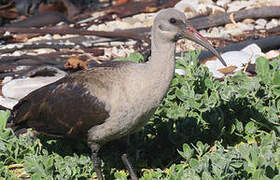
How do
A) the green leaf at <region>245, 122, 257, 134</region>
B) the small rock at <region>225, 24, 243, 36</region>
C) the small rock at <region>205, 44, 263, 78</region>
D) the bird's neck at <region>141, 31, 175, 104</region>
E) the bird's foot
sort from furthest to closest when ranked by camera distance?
the small rock at <region>225, 24, 243, 36</region> < the small rock at <region>205, 44, 263, 78</region> < the green leaf at <region>245, 122, 257, 134</region> < the bird's foot < the bird's neck at <region>141, 31, 175, 104</region>

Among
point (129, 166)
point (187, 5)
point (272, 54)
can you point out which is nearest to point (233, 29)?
point (187, 5)

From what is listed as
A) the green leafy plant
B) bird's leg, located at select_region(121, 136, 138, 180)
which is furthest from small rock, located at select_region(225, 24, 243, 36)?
bird's leg, located at select_region(121, 136, 138, 180)

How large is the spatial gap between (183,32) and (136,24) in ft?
15.6

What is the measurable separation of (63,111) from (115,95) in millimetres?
573

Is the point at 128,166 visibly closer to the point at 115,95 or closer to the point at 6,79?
the point at 115,95

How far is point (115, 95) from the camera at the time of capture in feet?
15.4

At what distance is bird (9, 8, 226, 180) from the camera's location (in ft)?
15.2

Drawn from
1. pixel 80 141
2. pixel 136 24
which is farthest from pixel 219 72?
pixel 136 24

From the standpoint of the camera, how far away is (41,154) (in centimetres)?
556

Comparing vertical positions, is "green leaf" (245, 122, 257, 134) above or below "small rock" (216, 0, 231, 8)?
below

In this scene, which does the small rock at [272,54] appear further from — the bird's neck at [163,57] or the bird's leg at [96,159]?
the bird's leg at [96,159]

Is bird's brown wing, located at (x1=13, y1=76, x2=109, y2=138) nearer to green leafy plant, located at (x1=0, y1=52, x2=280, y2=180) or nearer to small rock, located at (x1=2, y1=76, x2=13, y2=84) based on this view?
green leafy plant, located at (x1=0, y1=52, x2=280, y2=180)

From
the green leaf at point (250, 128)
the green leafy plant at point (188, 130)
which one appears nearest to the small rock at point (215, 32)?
the green leafy plant at point (188, 130)

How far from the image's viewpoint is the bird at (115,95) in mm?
4637
